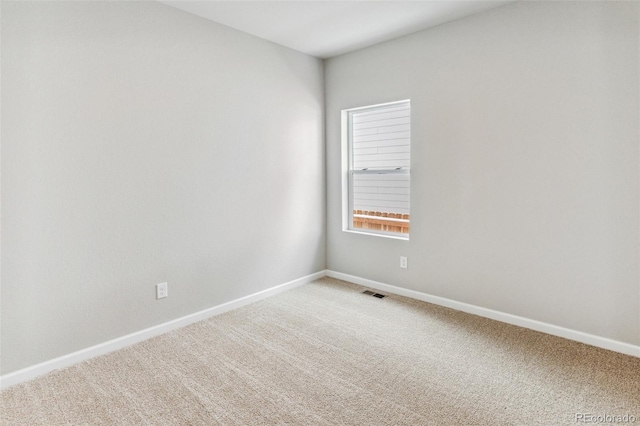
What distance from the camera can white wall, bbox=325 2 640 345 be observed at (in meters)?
2.48

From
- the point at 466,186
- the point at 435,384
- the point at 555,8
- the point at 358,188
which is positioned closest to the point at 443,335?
the point at 435,384

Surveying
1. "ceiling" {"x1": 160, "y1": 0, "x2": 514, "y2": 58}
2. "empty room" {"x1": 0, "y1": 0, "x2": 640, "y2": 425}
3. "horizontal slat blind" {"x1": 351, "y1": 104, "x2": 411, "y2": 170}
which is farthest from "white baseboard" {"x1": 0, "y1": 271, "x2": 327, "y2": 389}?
"ceiling" {"x1": 160, "y1": 0, "x2": 514, "y2": 58}

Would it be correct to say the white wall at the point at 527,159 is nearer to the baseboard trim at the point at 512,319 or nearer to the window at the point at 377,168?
the baseboard trim at the point at 512,319

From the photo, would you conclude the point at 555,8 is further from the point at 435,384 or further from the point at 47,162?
the point at 47,162

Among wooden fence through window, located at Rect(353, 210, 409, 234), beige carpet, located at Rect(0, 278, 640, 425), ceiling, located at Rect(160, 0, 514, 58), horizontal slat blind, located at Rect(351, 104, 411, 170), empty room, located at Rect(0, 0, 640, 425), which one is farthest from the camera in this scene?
wooden fence through window, located at Rect(353, 210, 409, 234)

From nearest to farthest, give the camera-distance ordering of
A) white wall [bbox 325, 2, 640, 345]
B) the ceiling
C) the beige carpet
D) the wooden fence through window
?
1. the beige carpet
2. white wall [bbox 325, 2, 640, 345]
3. the ceiling
4. the wooden fence through window

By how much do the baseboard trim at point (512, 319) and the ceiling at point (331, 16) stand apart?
8.12 ft

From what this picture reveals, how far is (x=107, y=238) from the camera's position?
2.60 m

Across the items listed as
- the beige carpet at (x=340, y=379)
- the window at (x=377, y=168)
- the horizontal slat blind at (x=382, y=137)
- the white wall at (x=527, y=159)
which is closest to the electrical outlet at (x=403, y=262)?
the white wall at (x=527, y=159)

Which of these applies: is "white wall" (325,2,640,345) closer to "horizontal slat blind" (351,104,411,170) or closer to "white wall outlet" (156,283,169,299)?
"horizontal slat blind" (351,104,411,170)

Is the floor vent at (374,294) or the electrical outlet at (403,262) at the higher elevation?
the electrical outlet at (403,262)

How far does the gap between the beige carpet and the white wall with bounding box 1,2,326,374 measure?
407 mm

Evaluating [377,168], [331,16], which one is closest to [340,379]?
[377,168]

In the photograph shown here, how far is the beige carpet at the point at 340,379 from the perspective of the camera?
6.31 ft
